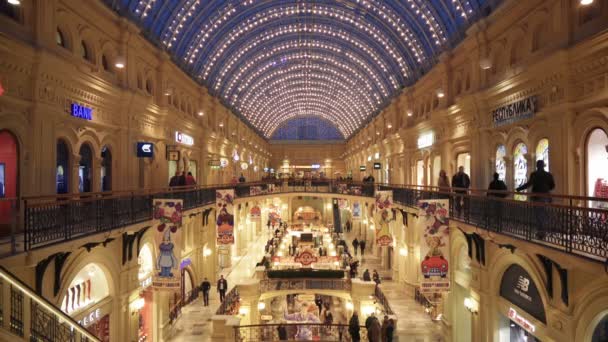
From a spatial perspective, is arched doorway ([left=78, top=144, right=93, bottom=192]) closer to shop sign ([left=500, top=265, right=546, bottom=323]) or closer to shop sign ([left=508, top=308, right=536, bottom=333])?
shop sign ([left=500, top=265, right=546, bottom=323])

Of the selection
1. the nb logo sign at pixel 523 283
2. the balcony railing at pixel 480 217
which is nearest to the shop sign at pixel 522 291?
the nb logo sign at pixel 523 283

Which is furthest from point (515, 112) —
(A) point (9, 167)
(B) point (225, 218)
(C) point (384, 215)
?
(A) point (9, 167)

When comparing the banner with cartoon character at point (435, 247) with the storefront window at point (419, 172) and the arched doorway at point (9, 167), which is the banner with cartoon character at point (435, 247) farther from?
the storefront window at point (419, 172)

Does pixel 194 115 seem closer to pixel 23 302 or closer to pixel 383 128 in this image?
pixel 383 128

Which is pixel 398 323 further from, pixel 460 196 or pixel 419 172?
pixel 419 172

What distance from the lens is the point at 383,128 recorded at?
35375 mm

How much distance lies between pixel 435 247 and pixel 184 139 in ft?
51.9

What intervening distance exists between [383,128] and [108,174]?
25462 millimetres

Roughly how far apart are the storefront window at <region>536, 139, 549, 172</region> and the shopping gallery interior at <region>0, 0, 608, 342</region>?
2.3 inches

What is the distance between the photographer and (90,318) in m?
11.0

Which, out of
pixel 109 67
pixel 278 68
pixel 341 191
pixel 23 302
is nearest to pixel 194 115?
pixel 109 67

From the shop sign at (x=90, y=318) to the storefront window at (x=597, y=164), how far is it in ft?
43.3

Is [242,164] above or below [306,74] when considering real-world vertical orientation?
below

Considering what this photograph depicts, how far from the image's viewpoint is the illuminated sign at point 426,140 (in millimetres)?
21328
